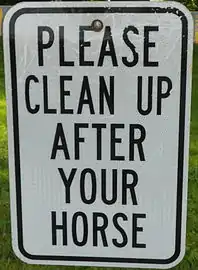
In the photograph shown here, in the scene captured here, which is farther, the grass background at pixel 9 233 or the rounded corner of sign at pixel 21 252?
the grass background at pixel 9 233

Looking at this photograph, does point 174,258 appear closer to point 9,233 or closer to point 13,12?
point 13,12

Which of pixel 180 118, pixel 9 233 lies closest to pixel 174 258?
pixel 180 118

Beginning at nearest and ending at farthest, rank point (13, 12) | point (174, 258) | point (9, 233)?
point (13, 12), point (174, 258), point (9, 233)

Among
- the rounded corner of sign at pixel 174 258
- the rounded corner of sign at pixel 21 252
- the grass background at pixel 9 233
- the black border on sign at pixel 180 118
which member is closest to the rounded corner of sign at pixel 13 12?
the black border on sign at pixel 180 118

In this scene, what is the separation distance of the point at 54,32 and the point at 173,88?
0.32 metres

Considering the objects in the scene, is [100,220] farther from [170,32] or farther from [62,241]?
[170,32]

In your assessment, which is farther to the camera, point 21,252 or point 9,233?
point 9,233

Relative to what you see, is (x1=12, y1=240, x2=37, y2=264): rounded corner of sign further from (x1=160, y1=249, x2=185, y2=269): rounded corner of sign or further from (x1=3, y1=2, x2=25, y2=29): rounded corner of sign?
(x1=3, y1=2, x2=25, y2=29): rounded corner of sign

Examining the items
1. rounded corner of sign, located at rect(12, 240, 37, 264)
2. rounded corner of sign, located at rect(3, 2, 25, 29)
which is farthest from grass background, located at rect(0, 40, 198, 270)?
rounded corner of sign, located at rect(3, 2, 25, 29)

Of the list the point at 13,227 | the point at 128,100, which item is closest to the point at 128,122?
Answer: the point at 128,100

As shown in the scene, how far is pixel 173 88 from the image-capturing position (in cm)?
143

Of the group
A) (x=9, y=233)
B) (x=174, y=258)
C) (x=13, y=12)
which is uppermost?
(x=13, y=12)

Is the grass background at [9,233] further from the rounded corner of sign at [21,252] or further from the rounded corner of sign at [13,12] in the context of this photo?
the rounded corner of sign at [13,12]

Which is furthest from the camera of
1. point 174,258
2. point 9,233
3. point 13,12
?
point 9,233
